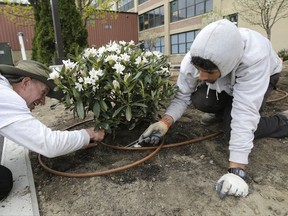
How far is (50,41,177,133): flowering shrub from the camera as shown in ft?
5.50

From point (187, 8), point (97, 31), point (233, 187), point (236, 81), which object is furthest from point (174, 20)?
point (233, 187)

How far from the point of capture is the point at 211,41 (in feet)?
4.61

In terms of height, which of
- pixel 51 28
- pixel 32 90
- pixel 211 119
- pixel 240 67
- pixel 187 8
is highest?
pixel 187 8

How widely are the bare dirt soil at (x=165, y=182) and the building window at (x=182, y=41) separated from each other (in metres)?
16.4

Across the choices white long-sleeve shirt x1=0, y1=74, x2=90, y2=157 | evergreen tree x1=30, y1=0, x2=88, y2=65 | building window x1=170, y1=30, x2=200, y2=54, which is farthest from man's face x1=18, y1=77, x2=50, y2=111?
building window x1=170, y1=30, x2=200, y2=54

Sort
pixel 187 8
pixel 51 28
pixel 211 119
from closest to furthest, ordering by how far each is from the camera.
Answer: pixel 211 119 → pixel 51 28 → pixel 187 8

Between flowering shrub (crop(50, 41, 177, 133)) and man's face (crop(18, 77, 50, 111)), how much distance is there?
146 millimetres

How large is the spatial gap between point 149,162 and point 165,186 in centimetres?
33

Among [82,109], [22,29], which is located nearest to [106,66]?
[82,109]

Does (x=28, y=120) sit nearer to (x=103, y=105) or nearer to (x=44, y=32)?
(x=103, y=105)

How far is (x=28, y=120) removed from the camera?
52.7 inches

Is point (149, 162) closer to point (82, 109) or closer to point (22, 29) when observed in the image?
point (82, 109)

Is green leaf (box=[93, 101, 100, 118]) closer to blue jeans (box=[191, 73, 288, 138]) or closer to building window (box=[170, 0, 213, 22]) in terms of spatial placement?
blue jeans (box=[191, 73, 288, 138])

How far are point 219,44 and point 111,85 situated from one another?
0.76 metres
